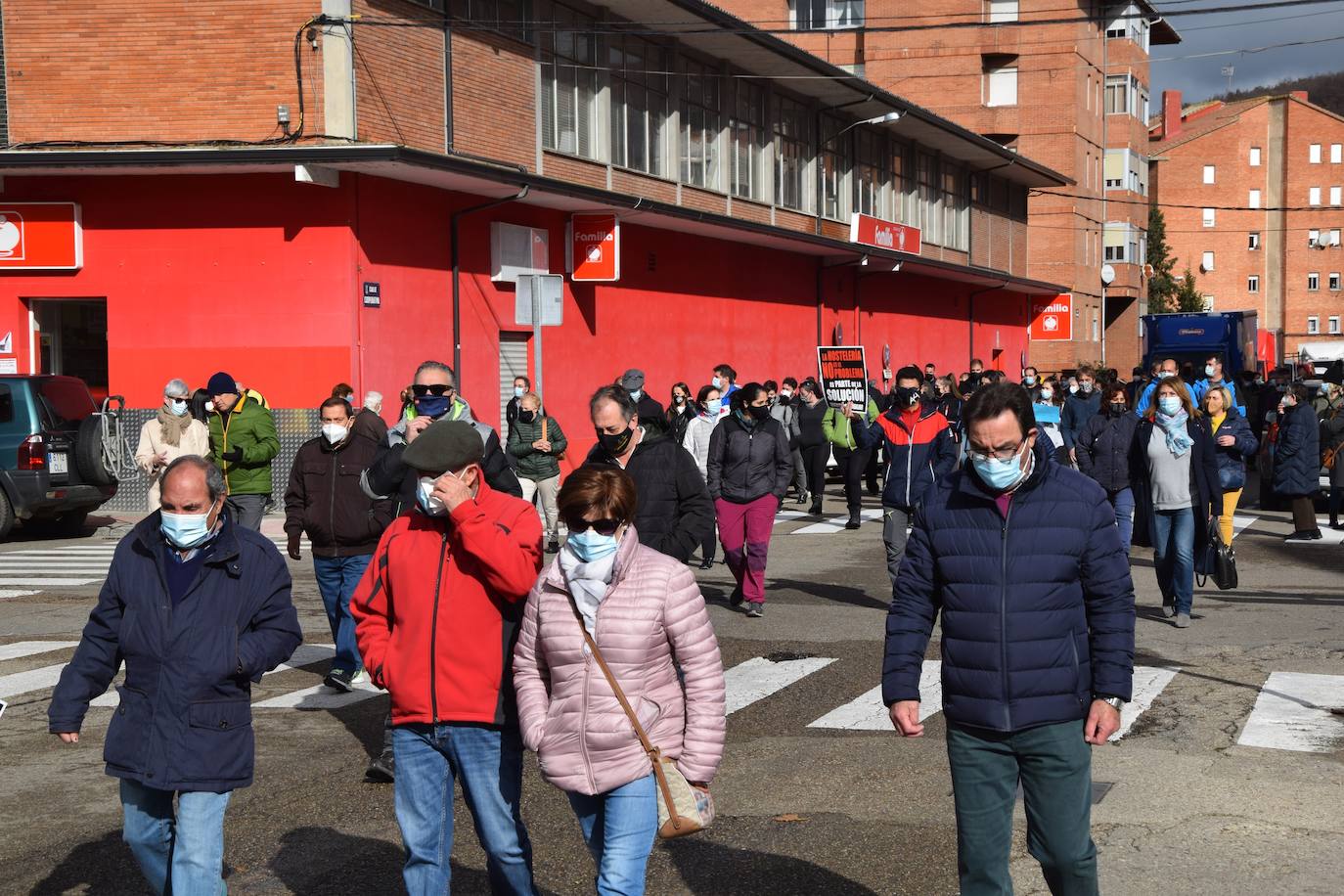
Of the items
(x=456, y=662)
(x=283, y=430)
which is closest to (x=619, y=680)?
(x=456, y=662)

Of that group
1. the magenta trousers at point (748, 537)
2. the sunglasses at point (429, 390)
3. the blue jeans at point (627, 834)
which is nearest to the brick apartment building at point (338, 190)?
the magenta trousers at point (748, 537)

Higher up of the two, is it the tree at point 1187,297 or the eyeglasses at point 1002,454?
the tree at point 1187,297

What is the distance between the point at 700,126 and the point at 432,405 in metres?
24.4

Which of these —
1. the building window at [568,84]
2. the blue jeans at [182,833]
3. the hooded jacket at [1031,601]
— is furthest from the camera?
the building window at [568,84]

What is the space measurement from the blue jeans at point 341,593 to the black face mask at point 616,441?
179 cm

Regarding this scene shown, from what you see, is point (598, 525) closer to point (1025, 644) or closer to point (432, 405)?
point (1025, 644)

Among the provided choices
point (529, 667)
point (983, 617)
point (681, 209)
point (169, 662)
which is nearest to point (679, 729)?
point (529, 667)

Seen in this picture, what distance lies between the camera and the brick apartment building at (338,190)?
799 inches

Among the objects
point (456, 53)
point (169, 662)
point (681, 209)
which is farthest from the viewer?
point (681, 209)

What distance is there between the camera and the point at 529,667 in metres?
4.35

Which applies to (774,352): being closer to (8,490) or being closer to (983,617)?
(8,490)

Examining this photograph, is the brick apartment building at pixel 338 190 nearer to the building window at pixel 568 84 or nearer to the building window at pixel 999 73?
the building window at pixel 568 84

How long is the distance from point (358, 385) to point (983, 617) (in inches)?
667

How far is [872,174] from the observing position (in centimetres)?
4025
